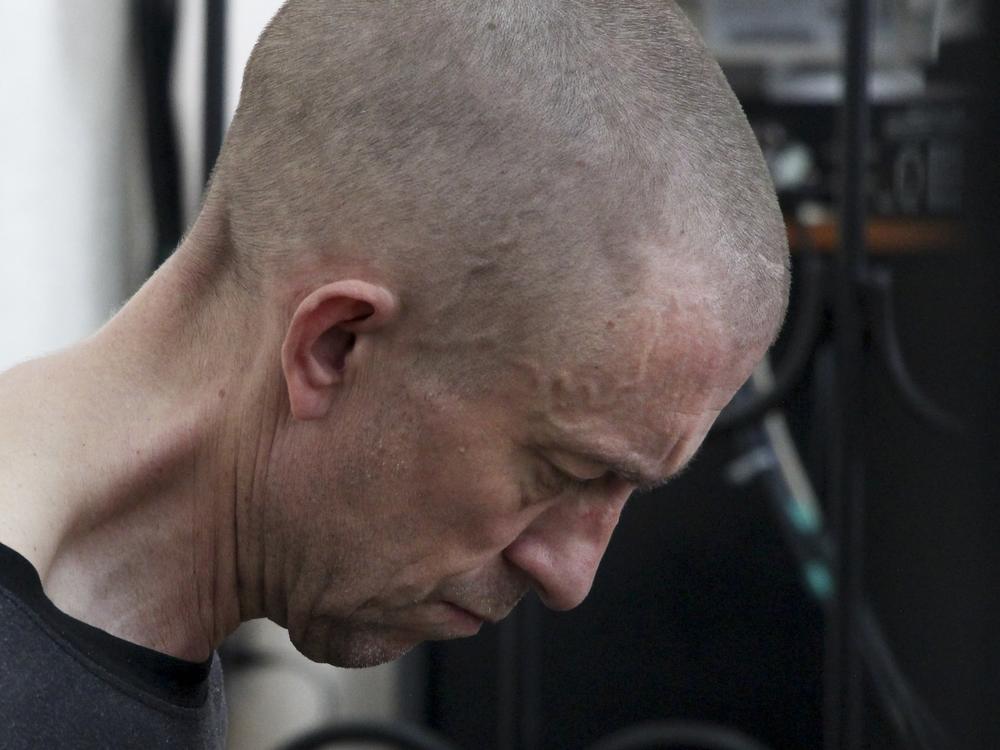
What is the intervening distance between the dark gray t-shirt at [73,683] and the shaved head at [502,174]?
0.85ft

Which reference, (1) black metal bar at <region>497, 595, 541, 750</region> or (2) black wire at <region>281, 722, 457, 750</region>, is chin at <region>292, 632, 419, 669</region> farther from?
(2) black wire at <region>281, 722, 457, 750</region>

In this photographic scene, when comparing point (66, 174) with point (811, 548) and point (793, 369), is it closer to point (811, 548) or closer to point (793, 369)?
point (793, 369)

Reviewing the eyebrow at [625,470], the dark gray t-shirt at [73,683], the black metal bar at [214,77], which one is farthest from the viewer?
the black metal bar at [214,77]

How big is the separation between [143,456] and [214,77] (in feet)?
2.41

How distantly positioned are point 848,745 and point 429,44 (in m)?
1.02

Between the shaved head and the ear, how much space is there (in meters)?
0.02

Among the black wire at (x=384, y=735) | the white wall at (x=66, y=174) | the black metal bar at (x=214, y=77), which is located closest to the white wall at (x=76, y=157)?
the white wall at (x=66, y=174)

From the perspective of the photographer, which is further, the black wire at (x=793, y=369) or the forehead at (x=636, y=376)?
the black wire at (x=793, y=369)

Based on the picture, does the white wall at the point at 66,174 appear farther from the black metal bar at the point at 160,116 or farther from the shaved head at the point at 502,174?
the shaved head at the point at 502,174

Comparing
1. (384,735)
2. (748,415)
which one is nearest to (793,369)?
(748,415)

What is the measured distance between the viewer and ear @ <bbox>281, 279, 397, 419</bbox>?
865mm

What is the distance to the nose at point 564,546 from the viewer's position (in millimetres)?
978

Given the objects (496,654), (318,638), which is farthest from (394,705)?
(318,638)

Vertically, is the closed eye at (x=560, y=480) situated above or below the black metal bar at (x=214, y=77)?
below
